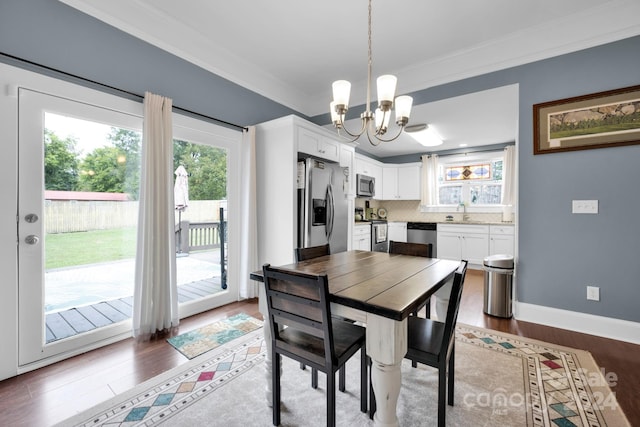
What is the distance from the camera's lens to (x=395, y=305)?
1154mm

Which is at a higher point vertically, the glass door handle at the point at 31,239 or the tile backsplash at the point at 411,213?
the tile backsplash at the point at 411,213

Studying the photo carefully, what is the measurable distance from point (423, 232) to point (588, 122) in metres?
3.63

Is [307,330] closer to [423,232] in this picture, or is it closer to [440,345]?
[440,345]

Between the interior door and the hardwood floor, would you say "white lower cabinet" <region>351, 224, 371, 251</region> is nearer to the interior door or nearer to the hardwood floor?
the hardwood floor

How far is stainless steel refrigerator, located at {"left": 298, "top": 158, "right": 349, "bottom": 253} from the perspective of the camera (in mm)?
3328

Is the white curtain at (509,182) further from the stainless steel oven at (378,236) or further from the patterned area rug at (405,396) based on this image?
the patterned area rug at (405,396)

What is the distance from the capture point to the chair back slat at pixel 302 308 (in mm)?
1214

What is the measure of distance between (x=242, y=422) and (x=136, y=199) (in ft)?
6.69

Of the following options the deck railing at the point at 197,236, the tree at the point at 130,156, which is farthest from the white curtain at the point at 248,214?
the tree at the point at 130,156

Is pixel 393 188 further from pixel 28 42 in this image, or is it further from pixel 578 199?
pixel 28 42

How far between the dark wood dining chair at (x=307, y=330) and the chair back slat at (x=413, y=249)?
106 cm

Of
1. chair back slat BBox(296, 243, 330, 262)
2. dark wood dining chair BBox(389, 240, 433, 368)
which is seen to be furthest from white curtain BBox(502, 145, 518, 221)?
chair back slat BBox(296, 243, 330, 262)

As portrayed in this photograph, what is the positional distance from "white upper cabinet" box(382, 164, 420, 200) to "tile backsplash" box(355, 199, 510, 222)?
1.13ft

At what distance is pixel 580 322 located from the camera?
2.61 meters
